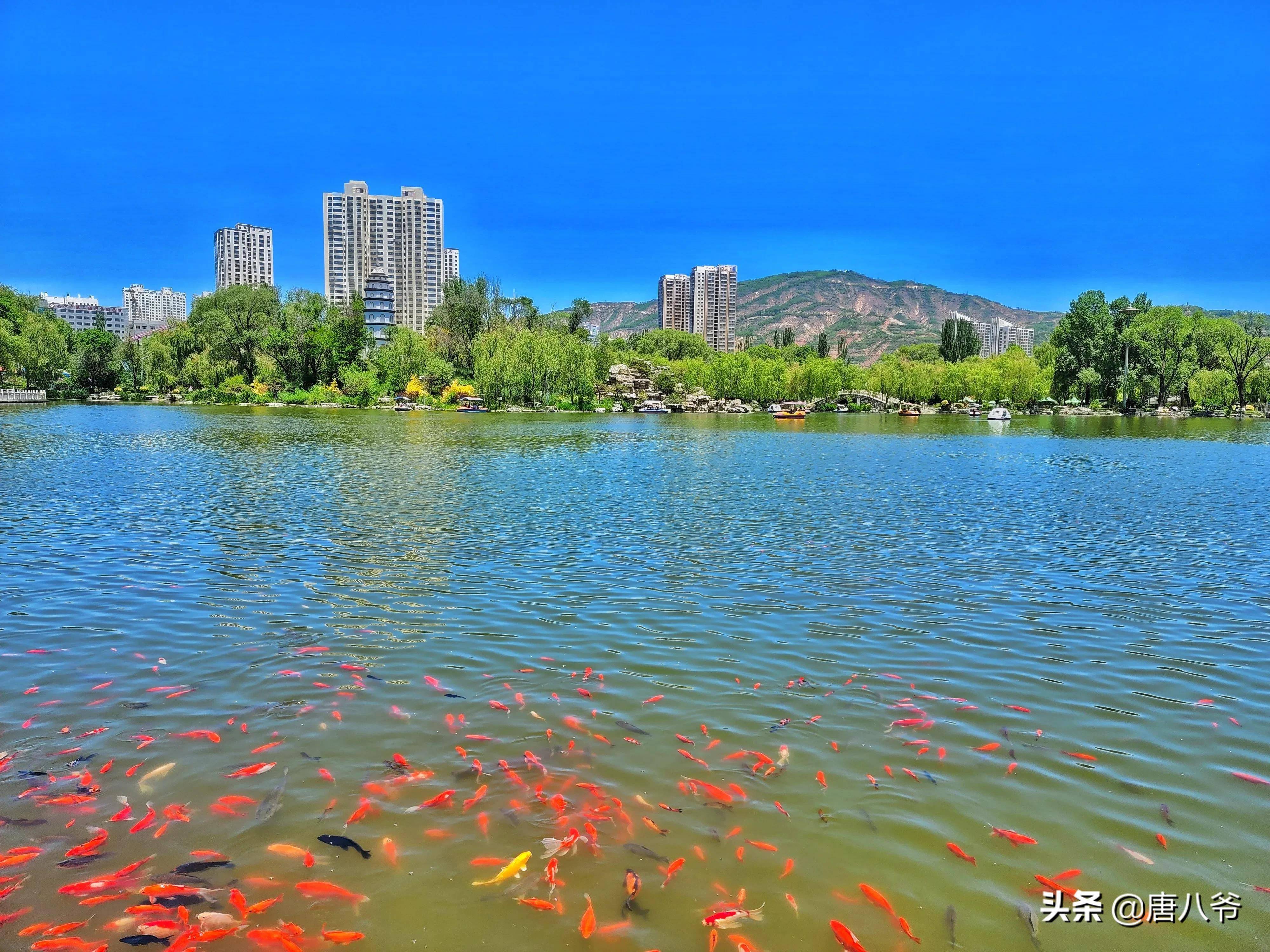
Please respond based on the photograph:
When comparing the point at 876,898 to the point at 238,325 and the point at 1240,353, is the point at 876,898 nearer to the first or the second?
the point at 238,325

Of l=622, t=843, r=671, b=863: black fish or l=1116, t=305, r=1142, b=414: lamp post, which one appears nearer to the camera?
l=622, t=843, r=671, b=863: black fish

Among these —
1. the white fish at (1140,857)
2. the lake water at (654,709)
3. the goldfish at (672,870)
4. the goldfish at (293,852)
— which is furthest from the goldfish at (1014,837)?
the goldfish at (293,852)

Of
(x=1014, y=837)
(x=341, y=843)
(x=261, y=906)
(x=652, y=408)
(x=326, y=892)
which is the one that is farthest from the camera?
(x=652, y=408)

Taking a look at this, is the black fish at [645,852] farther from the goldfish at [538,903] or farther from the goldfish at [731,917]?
the goldfish at [538,903]

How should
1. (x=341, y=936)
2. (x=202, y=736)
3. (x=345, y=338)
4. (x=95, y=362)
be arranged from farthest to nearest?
(x=345, y=338)
(x=95, y=362)
(x=202, y=736)
(x=341, y=936)

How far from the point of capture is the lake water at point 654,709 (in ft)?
13.9

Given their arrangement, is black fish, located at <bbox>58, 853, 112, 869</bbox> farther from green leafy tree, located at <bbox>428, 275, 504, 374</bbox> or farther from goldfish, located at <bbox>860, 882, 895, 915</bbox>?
green leafy tree, located at <bbox>428, 275, 504, 374</bbox>

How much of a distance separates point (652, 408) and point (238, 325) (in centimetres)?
5993

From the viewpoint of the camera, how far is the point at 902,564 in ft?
42.4

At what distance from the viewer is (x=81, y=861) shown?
172 inches

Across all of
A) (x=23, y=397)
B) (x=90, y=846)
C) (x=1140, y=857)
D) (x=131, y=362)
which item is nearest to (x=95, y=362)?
(x=131, y=362)

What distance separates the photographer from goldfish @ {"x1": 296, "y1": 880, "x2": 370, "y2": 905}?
162 inches

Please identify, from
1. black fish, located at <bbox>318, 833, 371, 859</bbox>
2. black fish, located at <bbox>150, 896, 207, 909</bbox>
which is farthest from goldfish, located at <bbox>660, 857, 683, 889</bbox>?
black fish, located at <bbox>150, 896, 207, 909</bbox>

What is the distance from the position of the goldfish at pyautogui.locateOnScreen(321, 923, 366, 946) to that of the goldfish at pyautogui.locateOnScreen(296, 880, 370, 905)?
21cm
